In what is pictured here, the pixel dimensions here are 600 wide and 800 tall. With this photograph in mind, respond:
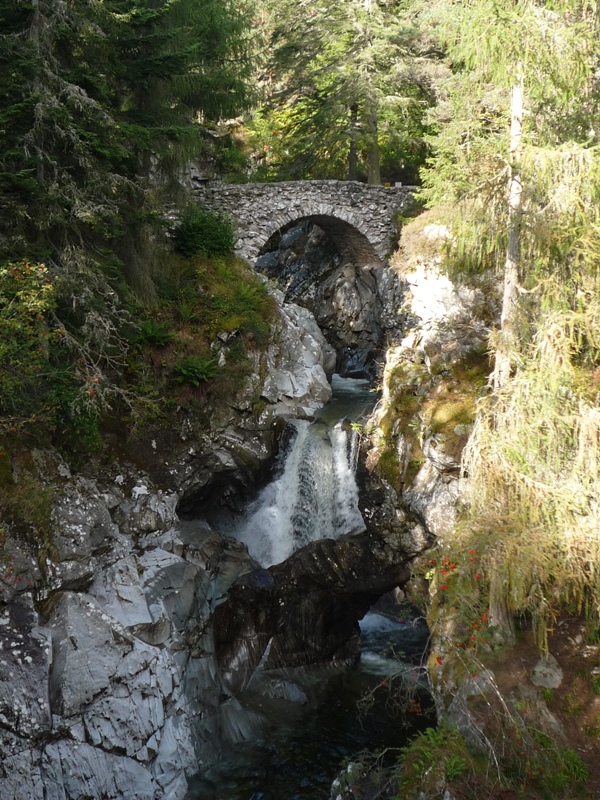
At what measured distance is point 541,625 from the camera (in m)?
6.65

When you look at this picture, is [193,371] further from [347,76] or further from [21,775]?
[347,76]

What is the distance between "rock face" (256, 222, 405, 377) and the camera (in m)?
18.7

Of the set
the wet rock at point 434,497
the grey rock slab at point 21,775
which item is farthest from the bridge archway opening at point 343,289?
the grey rock slab at point 21,775

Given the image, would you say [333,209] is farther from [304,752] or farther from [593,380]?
[304,752]

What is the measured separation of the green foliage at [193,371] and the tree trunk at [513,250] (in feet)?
24.7

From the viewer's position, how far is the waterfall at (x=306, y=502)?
1320 cm

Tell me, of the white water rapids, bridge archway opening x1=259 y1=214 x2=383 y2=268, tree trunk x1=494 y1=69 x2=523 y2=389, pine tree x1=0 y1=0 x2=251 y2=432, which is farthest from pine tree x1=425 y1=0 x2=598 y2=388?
bridge archway opening x1=259 y1=214 x2=383 y2=268

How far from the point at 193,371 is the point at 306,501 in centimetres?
397

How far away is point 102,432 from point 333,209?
11133mm

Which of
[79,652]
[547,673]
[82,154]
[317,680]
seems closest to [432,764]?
[547,673]

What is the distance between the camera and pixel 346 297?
68.3 ft

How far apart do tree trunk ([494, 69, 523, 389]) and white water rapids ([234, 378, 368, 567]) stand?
5.60 meters

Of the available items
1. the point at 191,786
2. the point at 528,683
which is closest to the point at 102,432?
the point at 191,786

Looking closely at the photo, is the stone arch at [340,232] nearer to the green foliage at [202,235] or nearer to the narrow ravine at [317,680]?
the green foliage at [202,235]
